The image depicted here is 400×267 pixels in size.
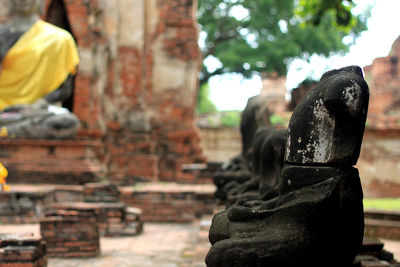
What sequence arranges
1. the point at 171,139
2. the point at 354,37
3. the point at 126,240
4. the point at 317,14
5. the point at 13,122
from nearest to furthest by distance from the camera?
the point at 126,240
the point at 317,14
the point at 13,122
the point at 171,139
the point at 354,37

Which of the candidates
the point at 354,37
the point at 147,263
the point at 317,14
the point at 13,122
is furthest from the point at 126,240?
the point at 354,37

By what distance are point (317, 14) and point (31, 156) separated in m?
4.44

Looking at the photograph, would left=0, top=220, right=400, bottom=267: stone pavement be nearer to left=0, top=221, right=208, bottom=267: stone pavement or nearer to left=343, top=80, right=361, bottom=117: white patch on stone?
left=0, top=221, right=208, bottom=267: stone pavement

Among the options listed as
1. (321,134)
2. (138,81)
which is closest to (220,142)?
(138,81)

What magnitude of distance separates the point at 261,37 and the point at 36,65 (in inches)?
518

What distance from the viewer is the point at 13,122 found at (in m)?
7.80

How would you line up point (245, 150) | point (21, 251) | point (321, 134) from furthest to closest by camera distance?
point (245, 150), point (21, 251), point (321, 134)

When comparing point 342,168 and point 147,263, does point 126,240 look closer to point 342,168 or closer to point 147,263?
point 147,263

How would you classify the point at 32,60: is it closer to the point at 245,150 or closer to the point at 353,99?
the point at 245,150

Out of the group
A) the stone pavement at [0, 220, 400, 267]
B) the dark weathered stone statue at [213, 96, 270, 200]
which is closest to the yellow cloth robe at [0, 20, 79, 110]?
the stone pavement at [0, 220, 400, 267]

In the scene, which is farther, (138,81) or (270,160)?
(138,81)

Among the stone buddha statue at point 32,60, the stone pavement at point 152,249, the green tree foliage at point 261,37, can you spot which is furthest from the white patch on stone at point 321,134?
the green tree foliage at point 261,37

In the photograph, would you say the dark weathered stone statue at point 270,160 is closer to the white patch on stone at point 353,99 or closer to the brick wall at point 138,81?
the white patch on stone at point 353,99

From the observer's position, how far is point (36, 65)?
8578 millimetres
